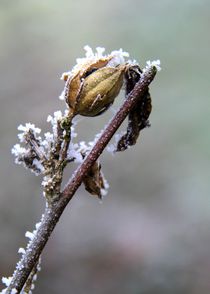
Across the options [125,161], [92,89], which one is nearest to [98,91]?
[92,89]

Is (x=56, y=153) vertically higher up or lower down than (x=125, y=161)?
lower down

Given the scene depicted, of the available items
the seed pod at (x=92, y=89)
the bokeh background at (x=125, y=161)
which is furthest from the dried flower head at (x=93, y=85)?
the bokeh background at (x=125, y=161)

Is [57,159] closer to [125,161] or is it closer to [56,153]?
[56,153]

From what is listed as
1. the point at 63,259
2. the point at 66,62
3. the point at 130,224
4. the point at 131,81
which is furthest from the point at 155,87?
the point at 131,81

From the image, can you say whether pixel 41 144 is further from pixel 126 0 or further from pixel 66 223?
pixel 126 0

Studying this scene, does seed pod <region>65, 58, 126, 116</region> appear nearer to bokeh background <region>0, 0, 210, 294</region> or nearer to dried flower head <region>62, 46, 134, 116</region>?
dried flower head <region>62, 46, 134, 116</region>

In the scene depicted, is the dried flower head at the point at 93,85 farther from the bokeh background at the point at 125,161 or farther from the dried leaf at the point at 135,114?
the bokeh background at the point at 125,161

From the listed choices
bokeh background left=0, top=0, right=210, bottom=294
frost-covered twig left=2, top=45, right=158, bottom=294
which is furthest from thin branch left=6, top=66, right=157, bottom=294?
bokeh background left=0, top=0, right=210, bottom=294
